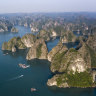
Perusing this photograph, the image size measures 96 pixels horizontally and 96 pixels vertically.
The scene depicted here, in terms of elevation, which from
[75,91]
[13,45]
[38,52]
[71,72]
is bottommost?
[75,91]

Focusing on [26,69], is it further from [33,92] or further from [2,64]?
[33,92]

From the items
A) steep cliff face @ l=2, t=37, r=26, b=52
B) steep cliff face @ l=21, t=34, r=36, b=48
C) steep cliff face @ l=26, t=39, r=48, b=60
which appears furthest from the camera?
steep cliff face @ l=21, t=34, r=36, b=48

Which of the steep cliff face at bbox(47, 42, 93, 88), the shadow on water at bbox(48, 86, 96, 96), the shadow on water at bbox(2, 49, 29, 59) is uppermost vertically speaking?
the steep cliff face at bbox(47, 42, 93, 88)

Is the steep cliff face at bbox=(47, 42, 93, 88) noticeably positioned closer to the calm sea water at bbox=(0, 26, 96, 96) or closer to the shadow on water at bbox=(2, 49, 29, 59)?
the calm sea water at bbox=(0, 26, 96, 96)

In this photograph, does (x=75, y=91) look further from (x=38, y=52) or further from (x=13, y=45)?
(x=13, y=45)

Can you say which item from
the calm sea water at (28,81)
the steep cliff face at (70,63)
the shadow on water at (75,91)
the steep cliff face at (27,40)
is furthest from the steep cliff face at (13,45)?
the shadow on water at (75,91)

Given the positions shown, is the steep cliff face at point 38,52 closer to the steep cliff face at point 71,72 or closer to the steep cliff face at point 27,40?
the steep cliff face at point 71,72

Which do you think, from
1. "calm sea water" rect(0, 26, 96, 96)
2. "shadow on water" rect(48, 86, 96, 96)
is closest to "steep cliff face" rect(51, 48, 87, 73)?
"calm sea water" rect(0, 26, 96, 96)

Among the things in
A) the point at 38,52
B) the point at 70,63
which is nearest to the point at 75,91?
the point at 70,63
